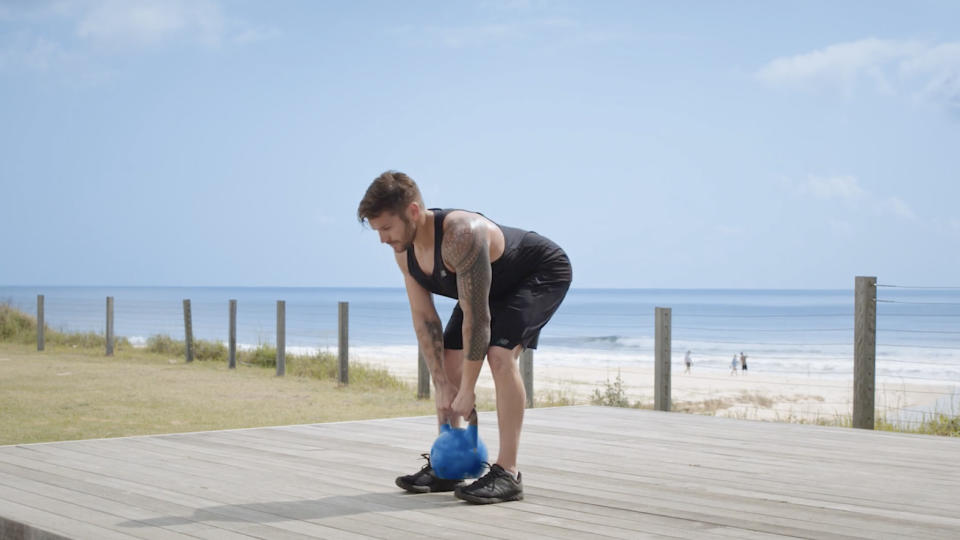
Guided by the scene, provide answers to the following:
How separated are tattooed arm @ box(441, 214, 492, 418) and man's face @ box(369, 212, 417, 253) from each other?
12cm

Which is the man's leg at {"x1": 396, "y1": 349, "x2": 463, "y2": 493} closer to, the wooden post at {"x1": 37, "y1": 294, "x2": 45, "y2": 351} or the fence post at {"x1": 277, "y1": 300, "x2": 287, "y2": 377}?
the fence post at {"x1": 277, "y1": 300, "x2": 287, "y2": 377}

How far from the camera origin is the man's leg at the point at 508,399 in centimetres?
333

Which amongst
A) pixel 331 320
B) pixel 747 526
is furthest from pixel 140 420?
pixel 331 320

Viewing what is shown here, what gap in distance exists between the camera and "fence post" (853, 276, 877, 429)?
6281 mm

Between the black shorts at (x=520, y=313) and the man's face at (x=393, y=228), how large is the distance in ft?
0.99

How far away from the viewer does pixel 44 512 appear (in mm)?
3143

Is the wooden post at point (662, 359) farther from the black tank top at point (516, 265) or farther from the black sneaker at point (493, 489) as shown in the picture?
the black sneaker at point (493, 489)

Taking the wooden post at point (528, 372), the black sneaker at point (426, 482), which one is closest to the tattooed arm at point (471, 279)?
the black sneaker at point (426, 482)

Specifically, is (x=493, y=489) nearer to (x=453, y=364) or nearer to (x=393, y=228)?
(x=453, y=364)

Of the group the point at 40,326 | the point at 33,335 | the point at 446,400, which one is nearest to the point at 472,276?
the point at 446,400

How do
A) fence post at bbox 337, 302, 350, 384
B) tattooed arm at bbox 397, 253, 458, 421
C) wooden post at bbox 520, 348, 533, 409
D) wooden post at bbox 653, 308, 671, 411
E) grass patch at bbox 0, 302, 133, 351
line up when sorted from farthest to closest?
grass patch at bbox 0, 302, 133, 351 → fence post at bbox 337, 302, 350, 384 → wooden post at bbox 520, 348, 533, 409 → wooden post at bbox 653, 308, 671, 411 → tattooed arm at bbox 397, 253, 458, 421

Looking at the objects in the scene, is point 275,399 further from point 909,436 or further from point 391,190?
point 391,190

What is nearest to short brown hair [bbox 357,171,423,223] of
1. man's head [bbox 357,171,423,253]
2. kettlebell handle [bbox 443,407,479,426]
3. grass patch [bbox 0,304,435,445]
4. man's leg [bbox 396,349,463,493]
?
man's head [bbox 357,171,423,253]

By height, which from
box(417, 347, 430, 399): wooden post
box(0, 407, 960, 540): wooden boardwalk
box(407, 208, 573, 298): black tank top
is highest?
box(407, 208, 573, 298): black tank top
